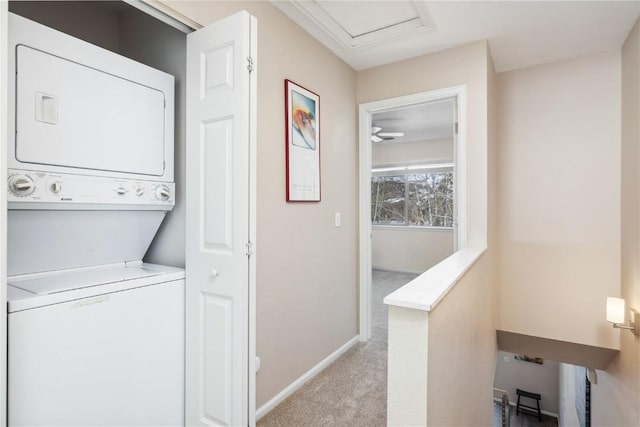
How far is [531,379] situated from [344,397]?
6.04m

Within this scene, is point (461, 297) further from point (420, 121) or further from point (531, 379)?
point (531, 379)

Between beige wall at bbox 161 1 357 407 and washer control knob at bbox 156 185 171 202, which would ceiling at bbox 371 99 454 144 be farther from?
washer control knob at bbox 156 185 171 202

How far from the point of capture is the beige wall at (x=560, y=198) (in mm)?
2816

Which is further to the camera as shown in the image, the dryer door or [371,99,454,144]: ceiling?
[371,99,454,144]: ceiling

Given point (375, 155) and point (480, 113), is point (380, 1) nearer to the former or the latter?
point (480, 113)

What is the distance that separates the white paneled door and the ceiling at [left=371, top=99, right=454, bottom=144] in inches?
105

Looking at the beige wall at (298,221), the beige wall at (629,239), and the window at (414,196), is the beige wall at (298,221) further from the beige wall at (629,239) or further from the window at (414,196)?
the window at (414,196)

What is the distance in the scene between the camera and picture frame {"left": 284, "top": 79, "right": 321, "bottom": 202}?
7.22 feet

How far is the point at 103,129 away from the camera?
146cm

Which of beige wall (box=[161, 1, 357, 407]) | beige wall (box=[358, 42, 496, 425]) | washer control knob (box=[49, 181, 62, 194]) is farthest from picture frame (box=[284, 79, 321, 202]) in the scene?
washer control knob (box=[49, 181, 62, 194])

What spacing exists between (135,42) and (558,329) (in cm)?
396

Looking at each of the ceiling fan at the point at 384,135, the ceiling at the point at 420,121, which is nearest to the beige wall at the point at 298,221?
the ceiling at the point at 420,121

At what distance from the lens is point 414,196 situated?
20.9 ft

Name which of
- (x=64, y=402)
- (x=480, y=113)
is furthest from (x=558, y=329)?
(x=64, y=402)
